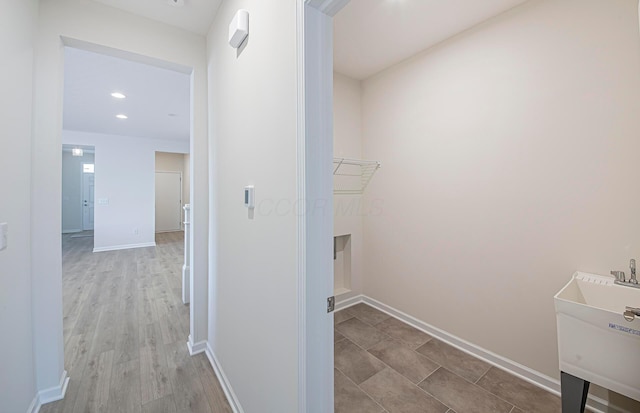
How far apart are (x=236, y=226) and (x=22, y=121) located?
1.25 metres

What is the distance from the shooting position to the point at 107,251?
5609 mm

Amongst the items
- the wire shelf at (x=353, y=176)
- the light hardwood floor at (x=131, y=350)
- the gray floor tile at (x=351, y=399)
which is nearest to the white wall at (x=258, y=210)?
the light hardwood floor at (x=131, y=350)

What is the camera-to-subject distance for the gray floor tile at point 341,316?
2688 mm

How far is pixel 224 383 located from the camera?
1.73 meters

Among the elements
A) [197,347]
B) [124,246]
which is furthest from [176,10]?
[124,246]

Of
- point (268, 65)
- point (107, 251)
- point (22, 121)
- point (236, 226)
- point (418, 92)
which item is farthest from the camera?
point (107, 251)

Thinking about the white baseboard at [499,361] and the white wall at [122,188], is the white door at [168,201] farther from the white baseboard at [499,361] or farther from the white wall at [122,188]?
the white baseboard at [499,361]

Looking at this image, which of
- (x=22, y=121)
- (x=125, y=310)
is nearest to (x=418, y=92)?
(x=22, y=121)

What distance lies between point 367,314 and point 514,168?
6.48 ft

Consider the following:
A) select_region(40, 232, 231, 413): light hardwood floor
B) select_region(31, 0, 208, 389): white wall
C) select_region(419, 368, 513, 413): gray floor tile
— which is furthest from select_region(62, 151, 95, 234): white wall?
select_region(419, 368, 513, 413): gray floor tile

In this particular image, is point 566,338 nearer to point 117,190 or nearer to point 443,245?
point 443,245

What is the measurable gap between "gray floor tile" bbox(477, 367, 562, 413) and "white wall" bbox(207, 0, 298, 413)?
1.55 meters

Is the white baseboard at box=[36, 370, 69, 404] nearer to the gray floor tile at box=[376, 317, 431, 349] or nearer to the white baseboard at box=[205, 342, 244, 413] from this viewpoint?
the white baseboard at box=[205, 342, 244, 413]

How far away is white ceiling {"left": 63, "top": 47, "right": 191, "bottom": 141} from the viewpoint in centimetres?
272
